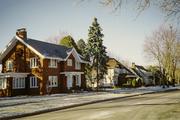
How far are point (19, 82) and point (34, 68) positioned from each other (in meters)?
3.00

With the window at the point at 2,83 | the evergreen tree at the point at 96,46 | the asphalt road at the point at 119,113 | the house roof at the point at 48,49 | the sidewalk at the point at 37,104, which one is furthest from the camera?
the evergreen tree at the point at 96,46

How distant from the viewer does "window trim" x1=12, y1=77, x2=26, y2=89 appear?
4402 centimetres

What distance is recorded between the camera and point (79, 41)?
237ft

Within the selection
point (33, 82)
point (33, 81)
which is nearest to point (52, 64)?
point (33, 81)

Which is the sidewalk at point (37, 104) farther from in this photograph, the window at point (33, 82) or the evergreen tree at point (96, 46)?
the evergreen tree at point (96, 46)

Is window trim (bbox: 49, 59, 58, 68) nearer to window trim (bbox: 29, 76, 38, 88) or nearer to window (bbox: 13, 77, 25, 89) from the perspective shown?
window trim (bbox: 29, 76, 38, 88)

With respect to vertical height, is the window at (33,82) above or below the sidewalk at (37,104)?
above

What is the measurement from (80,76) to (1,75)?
14297mm

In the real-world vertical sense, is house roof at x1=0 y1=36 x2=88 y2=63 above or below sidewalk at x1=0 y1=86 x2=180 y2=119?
above

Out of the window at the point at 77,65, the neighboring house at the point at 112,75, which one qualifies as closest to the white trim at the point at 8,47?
the window at the point at 77,65

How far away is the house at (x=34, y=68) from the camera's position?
44.0m

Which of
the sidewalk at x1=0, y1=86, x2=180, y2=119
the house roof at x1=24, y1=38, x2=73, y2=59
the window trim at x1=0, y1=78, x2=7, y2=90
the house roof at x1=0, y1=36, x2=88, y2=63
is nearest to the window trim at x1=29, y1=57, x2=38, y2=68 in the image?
the house roof at x1=0, y1=36, x2=88, y2=63

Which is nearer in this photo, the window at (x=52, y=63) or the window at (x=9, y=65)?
the window at (x=52, y=63)

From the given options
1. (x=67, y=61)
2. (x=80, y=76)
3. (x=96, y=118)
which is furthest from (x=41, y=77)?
(x=96, y=118)
